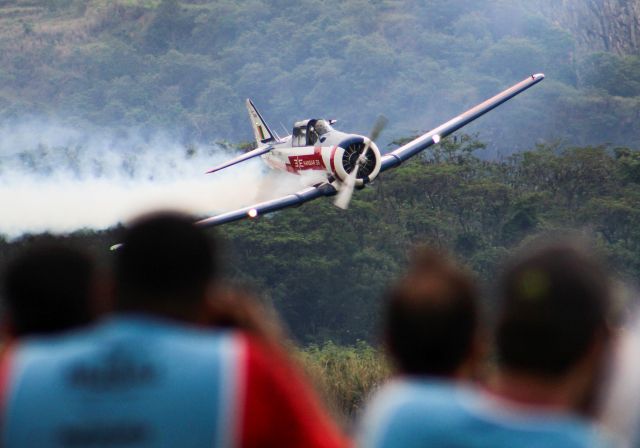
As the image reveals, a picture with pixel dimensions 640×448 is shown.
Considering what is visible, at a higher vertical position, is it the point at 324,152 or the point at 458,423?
the point at 458,423

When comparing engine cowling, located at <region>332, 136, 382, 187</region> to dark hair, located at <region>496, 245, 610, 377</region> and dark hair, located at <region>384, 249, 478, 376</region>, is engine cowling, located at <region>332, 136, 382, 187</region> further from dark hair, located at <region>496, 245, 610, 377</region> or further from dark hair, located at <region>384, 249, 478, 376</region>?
dark hair, located at <region>496, 245, 610, 377</region>

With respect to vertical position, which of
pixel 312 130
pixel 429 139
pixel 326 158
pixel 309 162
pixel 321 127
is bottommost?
pixel 429 139

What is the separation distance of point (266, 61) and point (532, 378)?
15333cm

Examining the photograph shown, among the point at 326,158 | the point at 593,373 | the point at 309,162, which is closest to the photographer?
the point at 593,373

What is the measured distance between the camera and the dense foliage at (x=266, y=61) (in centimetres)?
14950

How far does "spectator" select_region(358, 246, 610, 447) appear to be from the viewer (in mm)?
4598

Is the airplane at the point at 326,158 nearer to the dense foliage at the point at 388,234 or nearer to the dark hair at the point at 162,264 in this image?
the dark hair at the point at 162,264

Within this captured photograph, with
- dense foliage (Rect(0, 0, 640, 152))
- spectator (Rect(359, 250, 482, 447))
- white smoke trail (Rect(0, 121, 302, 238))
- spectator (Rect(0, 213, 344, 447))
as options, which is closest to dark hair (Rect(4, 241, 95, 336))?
spectator (Rect(0, 213, 344, 447))

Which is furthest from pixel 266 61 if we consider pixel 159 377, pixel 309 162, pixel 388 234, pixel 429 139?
pixel 159 377

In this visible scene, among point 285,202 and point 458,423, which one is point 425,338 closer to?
point 458,423

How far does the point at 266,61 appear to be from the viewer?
15700 cm

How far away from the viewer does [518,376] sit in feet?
15.4

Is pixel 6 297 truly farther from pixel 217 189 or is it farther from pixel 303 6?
pixel 303 6

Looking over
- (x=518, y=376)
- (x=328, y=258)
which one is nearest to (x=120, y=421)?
(x=518, y=376)
